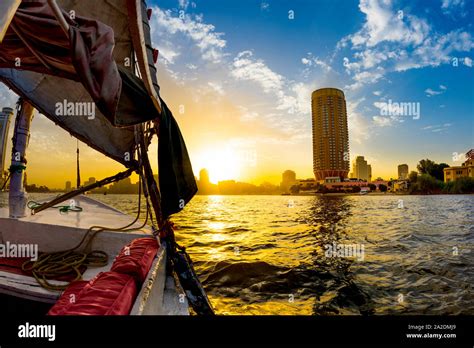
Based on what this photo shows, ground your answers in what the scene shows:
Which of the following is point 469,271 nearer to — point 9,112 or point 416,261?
point 416,261

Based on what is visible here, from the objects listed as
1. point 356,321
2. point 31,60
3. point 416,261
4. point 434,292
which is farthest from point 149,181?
point 416,261

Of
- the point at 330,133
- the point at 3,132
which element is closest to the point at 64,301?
the point at 3,132

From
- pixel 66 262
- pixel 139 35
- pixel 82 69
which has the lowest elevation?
pixel 66 262

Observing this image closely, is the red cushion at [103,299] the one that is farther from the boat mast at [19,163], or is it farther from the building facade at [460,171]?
the building facade at [460,171]

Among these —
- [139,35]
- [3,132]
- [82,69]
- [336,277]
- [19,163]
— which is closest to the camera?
[82,69]

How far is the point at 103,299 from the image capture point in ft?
7.52

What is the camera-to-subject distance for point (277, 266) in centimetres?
768

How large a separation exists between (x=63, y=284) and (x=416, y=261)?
10505 millimetres

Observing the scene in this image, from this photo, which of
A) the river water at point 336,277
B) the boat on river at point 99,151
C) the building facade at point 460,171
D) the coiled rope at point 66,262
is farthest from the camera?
the building facade at point 460,171

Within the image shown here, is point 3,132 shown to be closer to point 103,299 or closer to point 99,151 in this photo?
point 99,151

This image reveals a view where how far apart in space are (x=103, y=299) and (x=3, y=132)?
8277mm

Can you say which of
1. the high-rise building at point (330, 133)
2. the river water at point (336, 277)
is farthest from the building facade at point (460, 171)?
the river water at point (336, 277)

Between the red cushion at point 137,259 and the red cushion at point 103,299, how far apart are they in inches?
11.2

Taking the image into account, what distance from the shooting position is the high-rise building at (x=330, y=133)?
4291 inches
